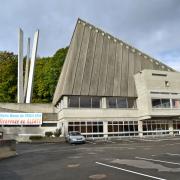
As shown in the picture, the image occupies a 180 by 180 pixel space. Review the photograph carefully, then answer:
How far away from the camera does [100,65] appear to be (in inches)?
2074

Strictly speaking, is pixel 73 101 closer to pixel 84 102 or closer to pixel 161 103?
pixel 84 102

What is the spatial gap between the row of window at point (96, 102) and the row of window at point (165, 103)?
3927 millimetres

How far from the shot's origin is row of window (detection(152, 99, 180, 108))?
168ft

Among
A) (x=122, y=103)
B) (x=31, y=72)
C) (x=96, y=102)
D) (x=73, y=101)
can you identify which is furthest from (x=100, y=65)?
(x=31, y=72)

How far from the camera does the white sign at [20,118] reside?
166 ft

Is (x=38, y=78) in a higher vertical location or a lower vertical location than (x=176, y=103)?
higher

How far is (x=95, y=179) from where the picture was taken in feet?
37.2

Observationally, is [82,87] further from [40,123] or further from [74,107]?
[40,123]

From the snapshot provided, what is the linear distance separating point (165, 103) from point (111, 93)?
920cm

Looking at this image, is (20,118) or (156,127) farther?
(156,127)

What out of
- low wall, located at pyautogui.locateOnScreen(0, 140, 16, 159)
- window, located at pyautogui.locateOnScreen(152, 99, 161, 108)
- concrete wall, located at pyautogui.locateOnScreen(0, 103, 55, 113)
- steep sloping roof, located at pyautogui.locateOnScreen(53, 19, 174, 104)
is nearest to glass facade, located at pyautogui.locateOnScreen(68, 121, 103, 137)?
steep sloping roof, located at pyautogui.locateOnScreen(53, 19, 174, 104)

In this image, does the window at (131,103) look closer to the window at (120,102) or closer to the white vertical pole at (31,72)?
the window at (120,102)

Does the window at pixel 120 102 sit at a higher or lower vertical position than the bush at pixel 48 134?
higher

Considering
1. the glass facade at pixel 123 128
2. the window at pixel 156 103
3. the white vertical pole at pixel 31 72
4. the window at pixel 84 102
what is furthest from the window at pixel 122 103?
the white vertical pole at pixel 31 72
